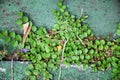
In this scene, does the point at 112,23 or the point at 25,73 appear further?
the point at 112,23

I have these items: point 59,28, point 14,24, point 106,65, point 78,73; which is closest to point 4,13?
point 14,24

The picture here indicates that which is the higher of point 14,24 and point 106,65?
point 14,24

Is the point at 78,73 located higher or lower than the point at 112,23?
lower

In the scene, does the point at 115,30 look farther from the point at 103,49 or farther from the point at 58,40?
the point at 58,40

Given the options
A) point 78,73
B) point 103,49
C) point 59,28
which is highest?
point 59,28

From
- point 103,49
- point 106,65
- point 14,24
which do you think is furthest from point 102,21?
point 14,24

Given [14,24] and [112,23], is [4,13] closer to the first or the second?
[14,24]

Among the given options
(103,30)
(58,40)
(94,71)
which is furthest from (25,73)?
(103,30)

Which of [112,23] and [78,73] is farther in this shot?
[112,23]
